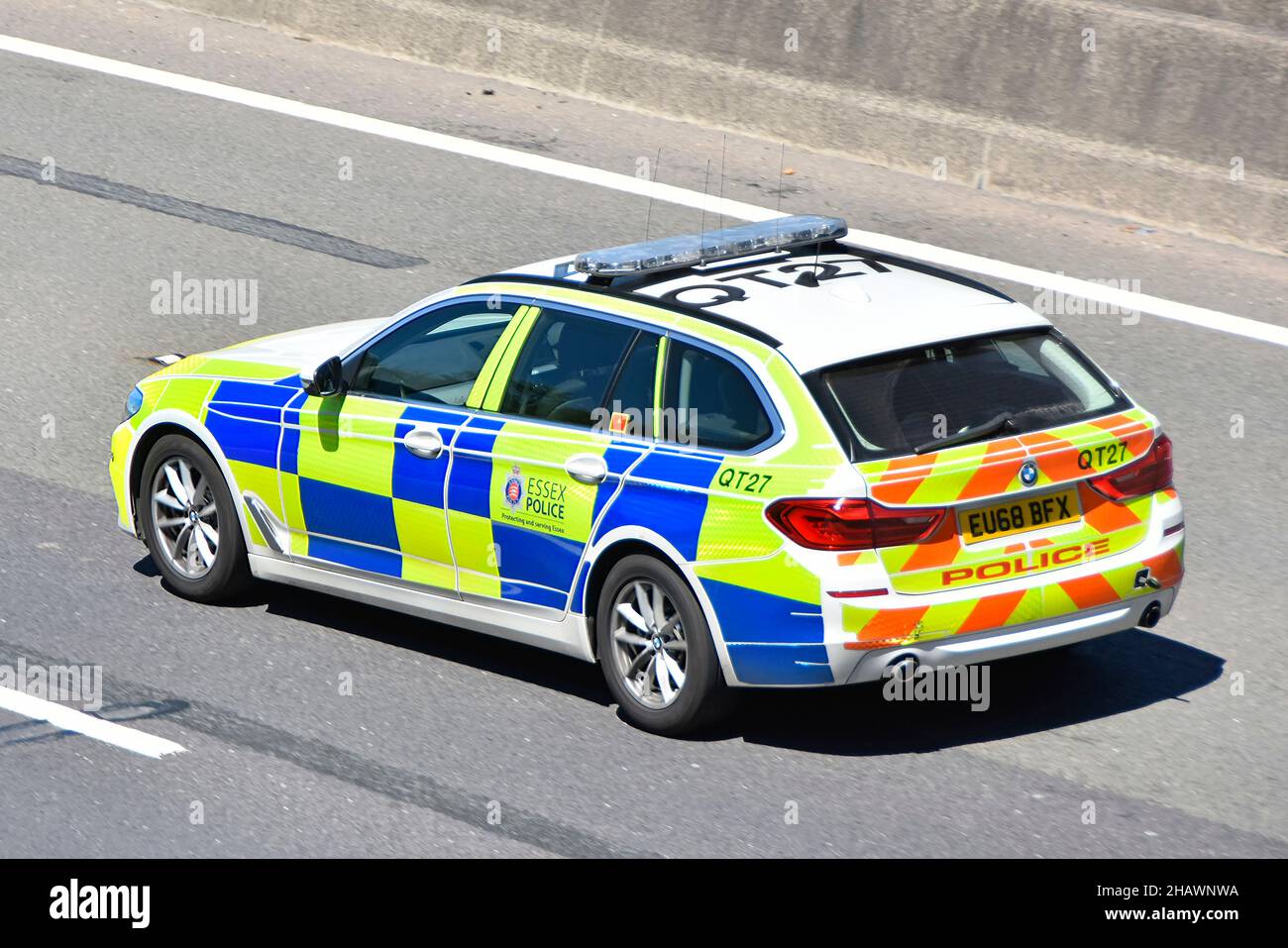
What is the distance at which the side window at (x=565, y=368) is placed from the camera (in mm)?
7516

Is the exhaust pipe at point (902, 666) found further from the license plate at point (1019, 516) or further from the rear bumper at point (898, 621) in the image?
the license plate at point (1019, 516)

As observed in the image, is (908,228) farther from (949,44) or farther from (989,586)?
(989,586)

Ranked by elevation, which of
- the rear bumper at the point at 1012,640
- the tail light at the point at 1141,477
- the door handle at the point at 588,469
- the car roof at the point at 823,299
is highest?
the car roof at the point at 823,299

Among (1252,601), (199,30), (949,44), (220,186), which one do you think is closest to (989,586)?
(1252,601)

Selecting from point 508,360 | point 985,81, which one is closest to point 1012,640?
point 508,360

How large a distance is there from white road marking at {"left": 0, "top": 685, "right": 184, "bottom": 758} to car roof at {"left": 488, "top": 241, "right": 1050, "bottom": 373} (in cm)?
225

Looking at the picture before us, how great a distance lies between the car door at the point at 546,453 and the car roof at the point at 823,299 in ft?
0.74

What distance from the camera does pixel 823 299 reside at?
744 centimetres

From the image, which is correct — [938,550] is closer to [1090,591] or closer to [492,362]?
[1090,591]

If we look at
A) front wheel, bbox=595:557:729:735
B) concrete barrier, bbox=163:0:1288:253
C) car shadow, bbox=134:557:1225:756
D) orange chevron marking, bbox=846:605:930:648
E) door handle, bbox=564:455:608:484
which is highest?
concrete barrier, bbox=163:0:1288:253

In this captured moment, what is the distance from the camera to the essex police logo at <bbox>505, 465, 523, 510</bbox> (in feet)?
24.8

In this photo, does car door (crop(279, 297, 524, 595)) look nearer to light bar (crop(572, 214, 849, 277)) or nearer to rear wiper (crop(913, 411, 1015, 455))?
light bar (crop(572, 214, 849, 277))

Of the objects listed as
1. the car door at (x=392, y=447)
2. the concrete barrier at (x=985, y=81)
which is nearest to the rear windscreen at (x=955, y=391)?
the car door at (x=392, y=447)

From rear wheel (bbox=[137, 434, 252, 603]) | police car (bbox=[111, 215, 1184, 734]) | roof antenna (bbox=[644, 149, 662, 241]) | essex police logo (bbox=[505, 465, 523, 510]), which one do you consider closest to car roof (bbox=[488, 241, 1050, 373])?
police car (bbox=[111, 215, 1184, 734])
